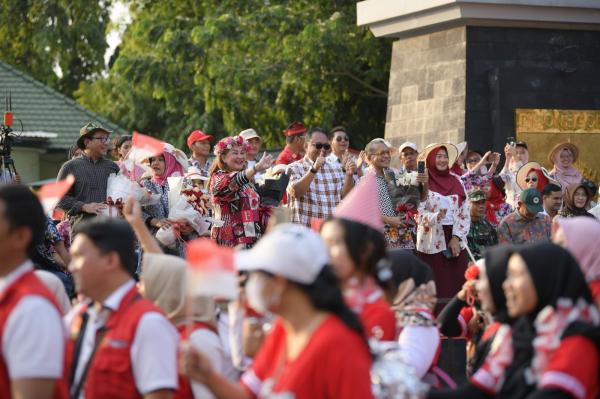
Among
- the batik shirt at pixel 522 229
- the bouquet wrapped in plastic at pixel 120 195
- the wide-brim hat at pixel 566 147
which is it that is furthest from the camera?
the wide-brim hat at pixel 566 147

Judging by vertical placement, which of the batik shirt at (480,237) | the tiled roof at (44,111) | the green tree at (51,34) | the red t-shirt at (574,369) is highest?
the green tree at (51,34)

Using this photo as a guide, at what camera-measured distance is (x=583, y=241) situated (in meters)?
Answer: 6.39

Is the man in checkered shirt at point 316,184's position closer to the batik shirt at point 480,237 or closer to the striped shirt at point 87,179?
the batik shirt at point 480,237

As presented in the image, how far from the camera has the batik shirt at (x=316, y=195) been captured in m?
13.6

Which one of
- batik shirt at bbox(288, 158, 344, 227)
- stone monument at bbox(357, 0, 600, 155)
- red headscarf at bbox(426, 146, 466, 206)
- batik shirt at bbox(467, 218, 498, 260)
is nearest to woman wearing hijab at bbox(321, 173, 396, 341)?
batik shirt at bbox(288, 158, 344, 227)

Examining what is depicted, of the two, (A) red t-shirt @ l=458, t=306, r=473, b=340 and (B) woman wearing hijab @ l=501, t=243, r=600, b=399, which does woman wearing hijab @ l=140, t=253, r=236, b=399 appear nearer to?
(B) woman wearing hijab @ l=501, t=243, r=600, b=399

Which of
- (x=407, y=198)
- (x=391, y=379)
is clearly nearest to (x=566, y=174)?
(x=407, y=198)

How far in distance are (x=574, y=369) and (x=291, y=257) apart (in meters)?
1.19

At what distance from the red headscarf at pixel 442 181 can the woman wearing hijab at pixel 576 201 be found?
3.46 feet

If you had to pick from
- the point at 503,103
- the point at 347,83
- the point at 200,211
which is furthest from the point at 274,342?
the point at 347,83

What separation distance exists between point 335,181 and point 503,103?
14.9ft

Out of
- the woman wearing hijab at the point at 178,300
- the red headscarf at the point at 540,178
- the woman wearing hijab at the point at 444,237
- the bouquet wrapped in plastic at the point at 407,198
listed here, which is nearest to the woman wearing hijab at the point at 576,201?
the woman wearing hijab at the point at 444,237

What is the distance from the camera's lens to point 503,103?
57.9ft

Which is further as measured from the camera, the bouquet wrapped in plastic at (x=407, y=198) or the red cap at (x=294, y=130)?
the red cap at (x=294, y=130)
